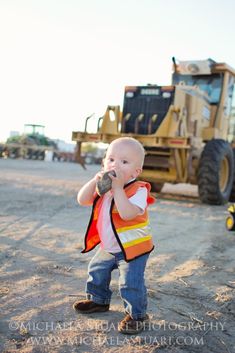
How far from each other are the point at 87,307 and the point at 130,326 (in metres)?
0.38

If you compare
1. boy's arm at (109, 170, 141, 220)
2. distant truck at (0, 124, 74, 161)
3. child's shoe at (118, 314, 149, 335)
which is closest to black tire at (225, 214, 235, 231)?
child's shoe at (118, 314, 149, 335)

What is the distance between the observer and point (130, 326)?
259 cm

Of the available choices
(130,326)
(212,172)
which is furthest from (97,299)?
(212,172)

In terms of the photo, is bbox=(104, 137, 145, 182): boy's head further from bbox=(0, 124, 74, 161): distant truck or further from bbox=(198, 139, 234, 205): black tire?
bbox=(0, 124, 74, 161): distant truck

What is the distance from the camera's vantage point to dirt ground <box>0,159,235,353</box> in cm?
247

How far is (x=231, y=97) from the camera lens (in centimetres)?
1086

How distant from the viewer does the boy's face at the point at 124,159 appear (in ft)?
8.64

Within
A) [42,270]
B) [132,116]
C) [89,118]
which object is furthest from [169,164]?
[42,270]

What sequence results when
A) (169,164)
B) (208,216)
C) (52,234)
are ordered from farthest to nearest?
(169,164) < (208,216) < (52,234)

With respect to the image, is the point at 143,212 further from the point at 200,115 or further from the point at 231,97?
the point at 231,97

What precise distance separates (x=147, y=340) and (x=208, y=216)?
4.96m

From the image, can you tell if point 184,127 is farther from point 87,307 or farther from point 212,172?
point 87,307

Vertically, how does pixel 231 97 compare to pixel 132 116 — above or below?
above

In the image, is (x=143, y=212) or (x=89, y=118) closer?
(x=143, y=212)
